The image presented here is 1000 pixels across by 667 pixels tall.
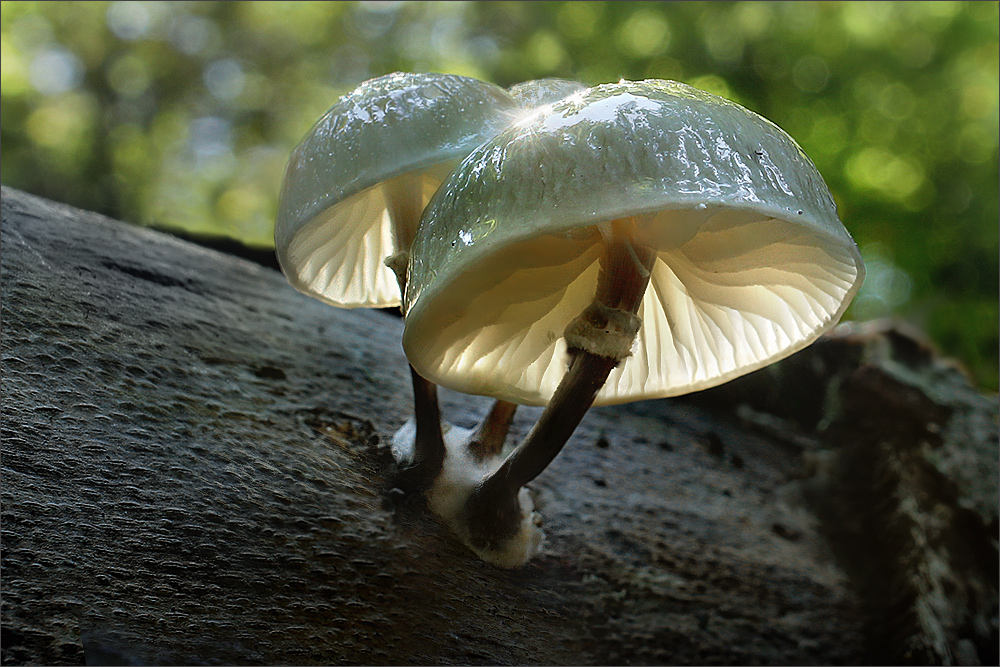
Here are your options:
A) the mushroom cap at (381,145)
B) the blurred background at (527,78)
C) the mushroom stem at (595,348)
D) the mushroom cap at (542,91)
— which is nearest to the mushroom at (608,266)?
the mushroom stem at (595,348)

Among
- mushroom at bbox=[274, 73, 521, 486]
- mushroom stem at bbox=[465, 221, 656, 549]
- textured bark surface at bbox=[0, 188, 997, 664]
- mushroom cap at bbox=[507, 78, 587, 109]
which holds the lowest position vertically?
textured bark surface at bbox=[0, 188, 997, 664]

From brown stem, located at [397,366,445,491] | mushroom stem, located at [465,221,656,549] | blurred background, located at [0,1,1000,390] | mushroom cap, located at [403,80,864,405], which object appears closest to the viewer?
mushroom cap, located at [403,80,864,405]

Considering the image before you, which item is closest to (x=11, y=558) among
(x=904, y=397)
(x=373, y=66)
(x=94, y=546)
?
(x=94, y=546)

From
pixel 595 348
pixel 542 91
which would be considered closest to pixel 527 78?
pixel 542 91

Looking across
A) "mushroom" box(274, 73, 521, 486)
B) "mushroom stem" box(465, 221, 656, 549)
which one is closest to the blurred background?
"mushroom" box(274, 73, 521, 486)

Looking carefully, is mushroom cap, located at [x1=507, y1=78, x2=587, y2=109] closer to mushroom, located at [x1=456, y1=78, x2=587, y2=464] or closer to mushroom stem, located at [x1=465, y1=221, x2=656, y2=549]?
mushroom, located at [x1=456, y1=78, x2=587, y2=464]

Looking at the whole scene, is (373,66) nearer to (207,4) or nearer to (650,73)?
(207,4)

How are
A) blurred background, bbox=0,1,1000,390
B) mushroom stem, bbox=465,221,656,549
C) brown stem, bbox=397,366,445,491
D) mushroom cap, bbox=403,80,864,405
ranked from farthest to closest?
blurred background, bbox=0,1,1000,390 < brown stem, bbox=397,366,445,491 < mushroom stem, bbox=465,221,656,549 < mushroom cap, bbox=403,80,864,405

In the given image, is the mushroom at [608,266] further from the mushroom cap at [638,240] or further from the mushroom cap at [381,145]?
the mushroom cap at [381,145]
